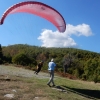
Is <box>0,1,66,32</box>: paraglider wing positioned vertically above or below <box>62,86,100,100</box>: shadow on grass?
above

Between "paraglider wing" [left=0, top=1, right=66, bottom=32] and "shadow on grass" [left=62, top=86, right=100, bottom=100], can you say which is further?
"shadow on grass" [left=62, top=86, right=100, bottom=100]

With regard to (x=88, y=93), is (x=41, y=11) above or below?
above

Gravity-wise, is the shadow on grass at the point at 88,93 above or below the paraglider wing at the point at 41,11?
below

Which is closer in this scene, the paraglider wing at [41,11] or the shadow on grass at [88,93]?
the paraglider wing at [41,11]

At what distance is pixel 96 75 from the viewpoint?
155 ft

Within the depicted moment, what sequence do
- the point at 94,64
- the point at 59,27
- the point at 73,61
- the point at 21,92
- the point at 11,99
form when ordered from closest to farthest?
the point at 11,99
the point at 21,92
the point at 59,27
the point at 94,64
the point at 73,61

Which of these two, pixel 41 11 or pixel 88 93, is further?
pixel 88 93

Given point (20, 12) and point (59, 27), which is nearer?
point (20, 12)

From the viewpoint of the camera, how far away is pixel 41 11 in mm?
13984

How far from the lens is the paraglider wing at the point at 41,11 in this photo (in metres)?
11.9

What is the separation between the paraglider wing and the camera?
1188 cm

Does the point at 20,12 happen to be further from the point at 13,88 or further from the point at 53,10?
the point at 13,88

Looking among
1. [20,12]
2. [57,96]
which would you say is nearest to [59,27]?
[20,12]

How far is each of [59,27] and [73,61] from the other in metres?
74.7
